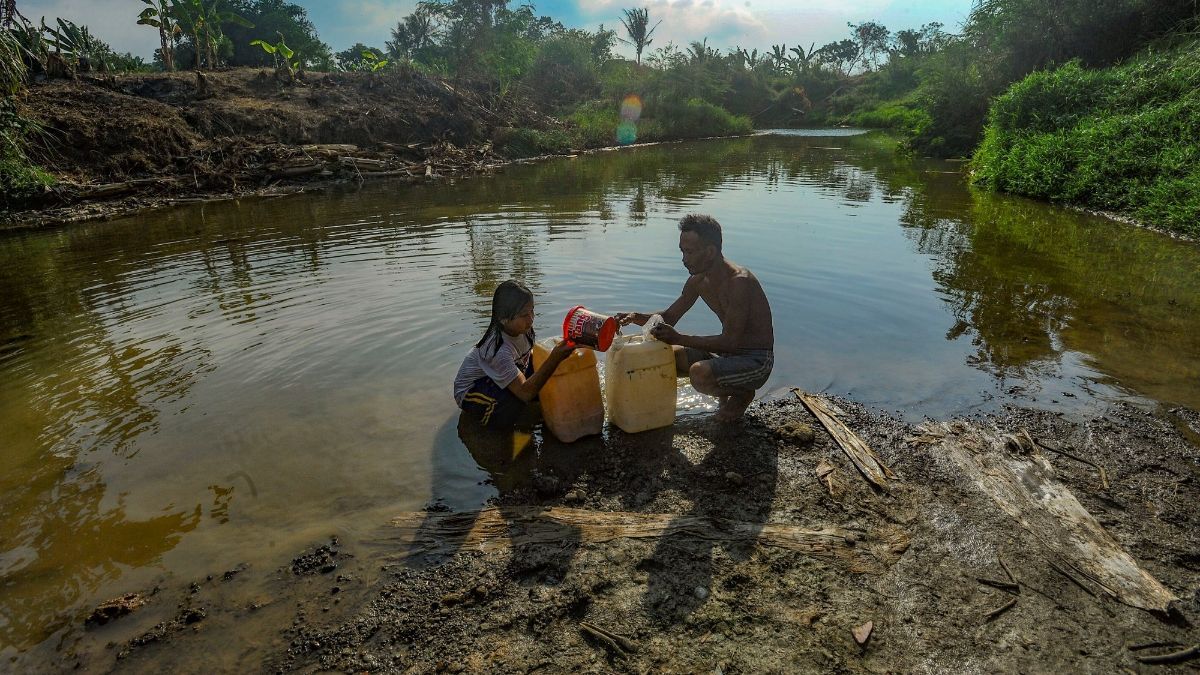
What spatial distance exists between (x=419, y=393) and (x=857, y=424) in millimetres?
3356

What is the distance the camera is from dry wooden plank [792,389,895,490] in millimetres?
3892

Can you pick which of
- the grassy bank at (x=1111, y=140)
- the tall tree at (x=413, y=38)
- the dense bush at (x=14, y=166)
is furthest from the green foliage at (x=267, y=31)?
the grassy bank at (x=1111, y=140)

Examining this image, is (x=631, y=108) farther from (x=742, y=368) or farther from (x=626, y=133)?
(x=742, y=368)

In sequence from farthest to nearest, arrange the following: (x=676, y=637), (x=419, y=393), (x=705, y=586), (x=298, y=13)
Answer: (x=298, y=13), (x=419, y=393), (x=705, y=586), (x=676, y=637)

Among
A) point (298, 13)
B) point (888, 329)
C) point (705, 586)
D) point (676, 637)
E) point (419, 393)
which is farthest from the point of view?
point (298, 13)

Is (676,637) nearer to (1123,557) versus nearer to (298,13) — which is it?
(1123,557)

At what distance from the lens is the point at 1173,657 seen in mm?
2447

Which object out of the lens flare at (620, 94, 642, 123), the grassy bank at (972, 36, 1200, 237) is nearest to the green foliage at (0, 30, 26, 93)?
the grassy bank at (972, 36, 1200, 237)

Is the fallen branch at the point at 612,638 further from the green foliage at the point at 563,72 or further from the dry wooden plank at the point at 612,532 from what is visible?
the green foliage at the point at 563,72

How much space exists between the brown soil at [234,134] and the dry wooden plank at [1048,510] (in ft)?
53.7

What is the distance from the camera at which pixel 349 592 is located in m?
3.04

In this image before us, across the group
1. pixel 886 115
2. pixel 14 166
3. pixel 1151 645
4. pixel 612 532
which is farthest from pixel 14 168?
pixel 886 115

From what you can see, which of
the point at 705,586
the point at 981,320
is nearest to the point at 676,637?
the point at 705,586

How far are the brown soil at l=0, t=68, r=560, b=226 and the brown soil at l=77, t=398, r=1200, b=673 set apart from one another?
14.6 metres
